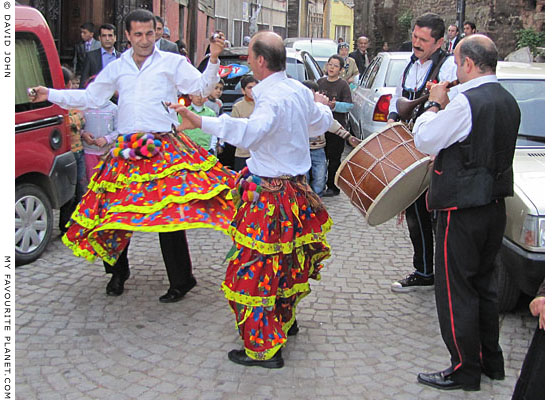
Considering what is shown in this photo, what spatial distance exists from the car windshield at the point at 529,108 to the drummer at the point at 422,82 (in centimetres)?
110

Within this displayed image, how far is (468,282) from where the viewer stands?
404 centimetres

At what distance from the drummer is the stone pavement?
0.16 m

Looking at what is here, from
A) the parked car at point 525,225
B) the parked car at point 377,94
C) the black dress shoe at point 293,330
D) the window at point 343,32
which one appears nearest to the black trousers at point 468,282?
the parked car at point 525,225

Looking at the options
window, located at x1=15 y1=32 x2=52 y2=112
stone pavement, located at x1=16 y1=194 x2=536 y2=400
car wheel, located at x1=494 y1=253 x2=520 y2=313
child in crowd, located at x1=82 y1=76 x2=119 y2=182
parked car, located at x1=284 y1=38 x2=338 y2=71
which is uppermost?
parked car, located at x1=284 y1=38 x2=338 y2=71

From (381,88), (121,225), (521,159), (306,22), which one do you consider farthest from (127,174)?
(306,22)

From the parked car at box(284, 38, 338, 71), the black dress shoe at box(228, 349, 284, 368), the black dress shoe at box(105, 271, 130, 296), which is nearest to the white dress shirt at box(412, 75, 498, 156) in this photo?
the black dress shoe at box(228, 349, 284, 368)

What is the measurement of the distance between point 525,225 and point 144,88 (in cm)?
279

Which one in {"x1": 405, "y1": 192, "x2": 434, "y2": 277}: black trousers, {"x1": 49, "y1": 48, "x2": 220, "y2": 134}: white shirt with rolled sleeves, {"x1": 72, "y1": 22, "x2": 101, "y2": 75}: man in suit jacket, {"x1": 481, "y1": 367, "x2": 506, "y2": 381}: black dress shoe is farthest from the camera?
{"x1": 72, "y1": 22, "x2": 101, "y2": 75}: man in suit jacket

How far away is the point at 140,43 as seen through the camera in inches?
199

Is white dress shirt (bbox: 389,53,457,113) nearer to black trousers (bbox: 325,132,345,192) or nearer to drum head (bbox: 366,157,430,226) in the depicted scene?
drum head (bbox: 366,157,430,226)

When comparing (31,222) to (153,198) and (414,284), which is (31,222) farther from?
(414,284)

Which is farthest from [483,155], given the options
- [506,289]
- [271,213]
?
[506,289]

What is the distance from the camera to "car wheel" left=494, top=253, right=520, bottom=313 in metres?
5.07

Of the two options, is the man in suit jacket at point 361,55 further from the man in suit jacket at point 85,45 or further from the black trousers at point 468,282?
the black trousers at point 468,282
